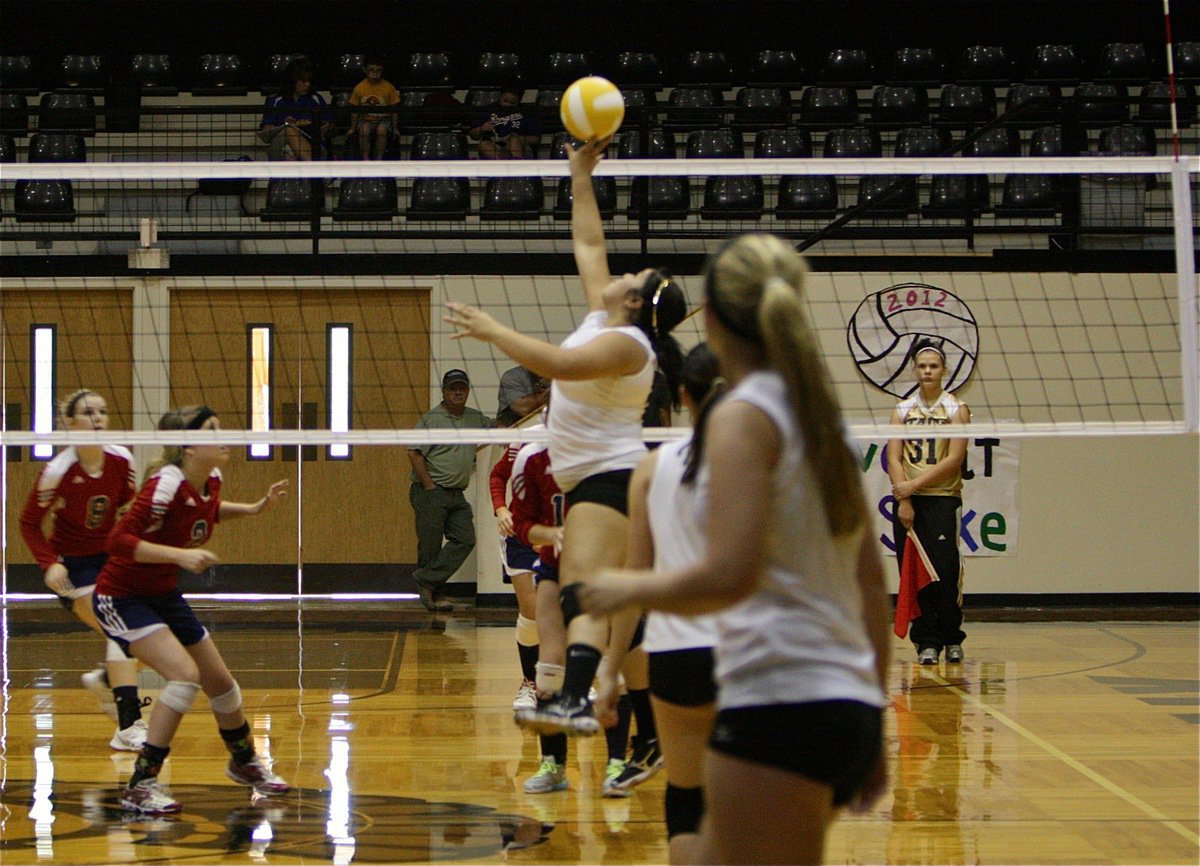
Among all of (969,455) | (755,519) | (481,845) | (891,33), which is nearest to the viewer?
(755,519)

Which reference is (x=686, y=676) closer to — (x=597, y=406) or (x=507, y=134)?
(x=597, y=406)

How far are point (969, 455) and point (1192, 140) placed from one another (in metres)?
3.79

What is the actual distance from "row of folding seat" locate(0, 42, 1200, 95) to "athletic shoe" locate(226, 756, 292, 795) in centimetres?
878

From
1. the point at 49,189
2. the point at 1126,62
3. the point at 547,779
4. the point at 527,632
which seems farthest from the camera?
the point at 1126,62

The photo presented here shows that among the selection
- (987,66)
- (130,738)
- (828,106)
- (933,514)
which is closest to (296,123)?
(828,106)

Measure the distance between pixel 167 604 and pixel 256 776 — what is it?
2.41ft

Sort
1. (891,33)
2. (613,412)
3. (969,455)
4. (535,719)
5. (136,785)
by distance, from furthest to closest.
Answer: (891,33), (969,455), (136,785), (613,412), (535,719)

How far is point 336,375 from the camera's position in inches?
442

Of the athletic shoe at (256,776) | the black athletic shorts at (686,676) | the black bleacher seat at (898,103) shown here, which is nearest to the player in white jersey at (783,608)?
the black athletic shorts at (686,676)

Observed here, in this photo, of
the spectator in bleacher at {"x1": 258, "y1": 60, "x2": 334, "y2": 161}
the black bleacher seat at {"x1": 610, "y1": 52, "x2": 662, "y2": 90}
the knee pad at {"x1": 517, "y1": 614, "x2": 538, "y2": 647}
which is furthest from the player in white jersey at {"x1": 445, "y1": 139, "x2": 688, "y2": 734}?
the black bleacher seat at {"x1": 610, "y1": 52, "x2": 662, "y2": 90}

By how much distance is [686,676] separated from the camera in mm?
3002

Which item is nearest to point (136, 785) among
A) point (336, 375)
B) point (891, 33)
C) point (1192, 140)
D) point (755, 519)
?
point (755, 519)

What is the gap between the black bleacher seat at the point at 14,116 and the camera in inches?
441

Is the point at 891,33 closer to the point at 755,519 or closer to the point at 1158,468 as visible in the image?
the point at 1158,468
